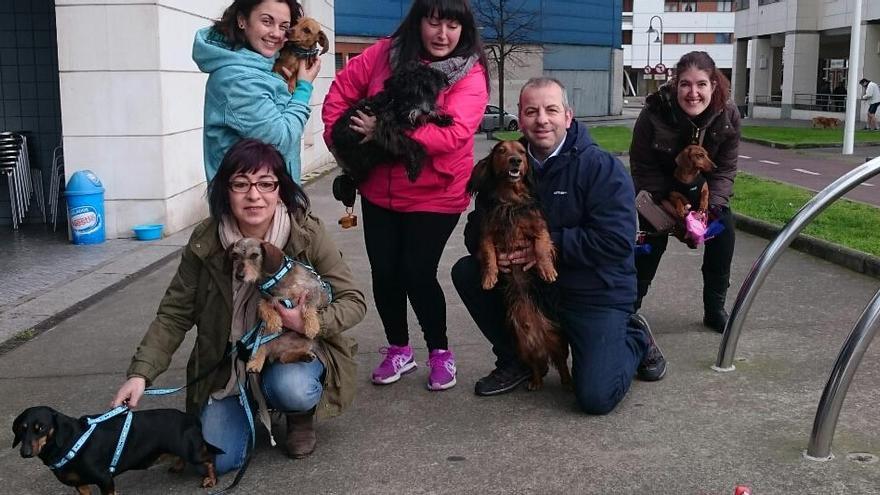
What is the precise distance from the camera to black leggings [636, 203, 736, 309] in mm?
5566

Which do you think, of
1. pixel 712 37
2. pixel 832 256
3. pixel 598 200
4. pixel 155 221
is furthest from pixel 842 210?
pixel 712 37

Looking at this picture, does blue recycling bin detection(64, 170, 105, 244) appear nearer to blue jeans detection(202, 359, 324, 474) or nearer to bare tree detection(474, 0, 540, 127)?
blue jeans detection(202, 359, 324, 474)

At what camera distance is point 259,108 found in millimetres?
3938

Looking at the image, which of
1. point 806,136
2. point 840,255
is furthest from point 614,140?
point 840,255

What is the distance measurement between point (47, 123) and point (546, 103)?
821cm

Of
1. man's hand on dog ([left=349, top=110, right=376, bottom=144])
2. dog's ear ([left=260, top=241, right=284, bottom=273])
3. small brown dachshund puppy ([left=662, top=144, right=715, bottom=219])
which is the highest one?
man's hand on dog ([left=349, top=110, right=376, bottom=144])

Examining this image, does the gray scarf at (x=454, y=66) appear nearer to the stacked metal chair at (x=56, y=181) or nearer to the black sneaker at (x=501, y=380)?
the black sneaker at (x=501, y=380)

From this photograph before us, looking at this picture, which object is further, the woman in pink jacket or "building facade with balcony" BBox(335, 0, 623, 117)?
"building facade with balcony" BBox(335, 0, 623, 117)

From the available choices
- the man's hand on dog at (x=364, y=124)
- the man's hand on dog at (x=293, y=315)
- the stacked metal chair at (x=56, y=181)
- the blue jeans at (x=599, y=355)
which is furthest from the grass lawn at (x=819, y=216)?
the stacked metal chair at (x=56, y=181)

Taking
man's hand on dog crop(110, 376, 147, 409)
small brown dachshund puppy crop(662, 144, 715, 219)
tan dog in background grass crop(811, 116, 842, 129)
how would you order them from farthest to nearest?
tan dog in background grass crop(811, 116, 842, 129), small brown dachshund puppy crop(662, 144, 715, 219), man's hand on dog crop(110, 376, 147, 409)

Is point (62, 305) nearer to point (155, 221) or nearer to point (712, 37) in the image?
point (155, 221)

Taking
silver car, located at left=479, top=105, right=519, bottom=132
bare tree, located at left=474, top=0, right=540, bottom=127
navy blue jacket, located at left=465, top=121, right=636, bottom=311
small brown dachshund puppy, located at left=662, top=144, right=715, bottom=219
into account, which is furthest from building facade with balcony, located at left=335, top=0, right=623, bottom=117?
navy blue jacket, located at left=465, top=121, right=636, bottom=311

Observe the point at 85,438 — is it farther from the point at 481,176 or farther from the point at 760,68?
the point at 760,68

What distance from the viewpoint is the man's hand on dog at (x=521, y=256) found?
425 cm
